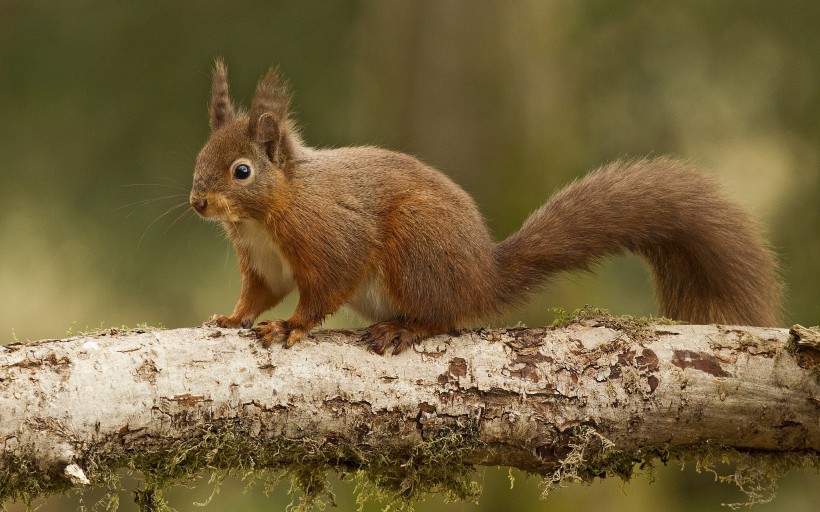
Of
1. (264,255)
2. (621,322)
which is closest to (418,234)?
(264,255)

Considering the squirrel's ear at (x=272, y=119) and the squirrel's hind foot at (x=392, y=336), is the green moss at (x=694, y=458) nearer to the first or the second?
the squirrel's hind foot at (x=392, y=336)

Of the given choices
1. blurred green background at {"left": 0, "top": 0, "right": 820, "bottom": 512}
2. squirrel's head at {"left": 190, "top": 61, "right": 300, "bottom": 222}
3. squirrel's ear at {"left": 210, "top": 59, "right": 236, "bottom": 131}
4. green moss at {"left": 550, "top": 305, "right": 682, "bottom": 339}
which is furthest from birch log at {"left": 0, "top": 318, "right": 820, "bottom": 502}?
blurred green background at {"left": 0, "top": 0, "right": 820, "bottom": 512}

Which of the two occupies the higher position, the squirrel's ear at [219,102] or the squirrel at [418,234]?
the squirrel's ear at [219,102]

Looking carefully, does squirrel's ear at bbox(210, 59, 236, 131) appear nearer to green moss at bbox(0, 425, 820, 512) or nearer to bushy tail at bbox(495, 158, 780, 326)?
bushy tail at bbox(495, 158, 780, 326)

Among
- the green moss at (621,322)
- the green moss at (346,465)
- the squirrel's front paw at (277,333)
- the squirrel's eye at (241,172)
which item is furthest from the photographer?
the squirrel's eye at (241,172)

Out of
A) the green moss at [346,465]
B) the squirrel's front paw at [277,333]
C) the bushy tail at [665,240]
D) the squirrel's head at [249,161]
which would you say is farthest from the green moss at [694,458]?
the squirrel's head at [249,161]

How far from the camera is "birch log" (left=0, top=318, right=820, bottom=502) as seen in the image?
2.31 meters

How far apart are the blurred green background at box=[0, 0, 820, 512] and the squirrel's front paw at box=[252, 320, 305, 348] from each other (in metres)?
1.66

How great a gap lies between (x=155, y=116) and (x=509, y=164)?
1679mm

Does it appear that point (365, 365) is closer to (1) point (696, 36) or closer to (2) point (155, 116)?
(2) point (155, 116)

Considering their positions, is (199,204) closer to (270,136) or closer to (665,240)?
(270,136)

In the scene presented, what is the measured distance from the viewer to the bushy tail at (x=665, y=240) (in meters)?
2.97

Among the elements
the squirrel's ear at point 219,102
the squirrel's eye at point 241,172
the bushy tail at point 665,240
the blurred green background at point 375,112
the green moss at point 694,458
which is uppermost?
the blurred green background at point 375,112

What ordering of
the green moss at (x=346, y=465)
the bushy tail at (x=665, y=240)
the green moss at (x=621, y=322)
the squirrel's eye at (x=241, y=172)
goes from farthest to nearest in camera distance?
the bushy tail at (x=665, y=240) → the squirrel's eye at (x=241, y=172) → the green moss at (x=621, y=322) → the green moss at (x=346, y=465)
